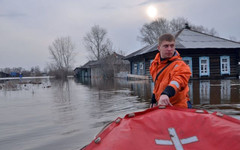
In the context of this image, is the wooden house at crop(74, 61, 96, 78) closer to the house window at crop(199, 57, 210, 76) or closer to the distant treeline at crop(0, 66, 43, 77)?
the house window at crop(199, 57, 210, 76)

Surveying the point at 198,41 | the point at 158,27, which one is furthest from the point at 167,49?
the point at 158,27

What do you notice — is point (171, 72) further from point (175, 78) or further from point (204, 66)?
point (204, 66)

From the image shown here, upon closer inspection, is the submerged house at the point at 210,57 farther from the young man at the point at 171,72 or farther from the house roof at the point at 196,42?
the young man at the point at 171,72

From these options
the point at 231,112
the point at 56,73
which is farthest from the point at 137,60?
the point at 56,73

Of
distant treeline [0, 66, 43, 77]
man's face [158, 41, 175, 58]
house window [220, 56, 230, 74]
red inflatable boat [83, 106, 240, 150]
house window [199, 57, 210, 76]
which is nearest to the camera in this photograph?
red inflatable boat [83, 106, 240, 150]

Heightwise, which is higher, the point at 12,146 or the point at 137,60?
the point at 137,60

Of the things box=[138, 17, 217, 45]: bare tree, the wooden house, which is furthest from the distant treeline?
box=[138, 17, 217, 45]: bare tree

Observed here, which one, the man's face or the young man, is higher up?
the man's face

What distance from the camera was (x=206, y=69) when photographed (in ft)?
73.5

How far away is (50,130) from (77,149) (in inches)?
66.1

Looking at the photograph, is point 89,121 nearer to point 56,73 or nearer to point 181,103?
point 181,103

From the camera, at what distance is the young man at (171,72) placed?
260cm

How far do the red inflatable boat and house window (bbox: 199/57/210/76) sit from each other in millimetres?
21302

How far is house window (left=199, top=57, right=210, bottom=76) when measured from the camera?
22.2 m
